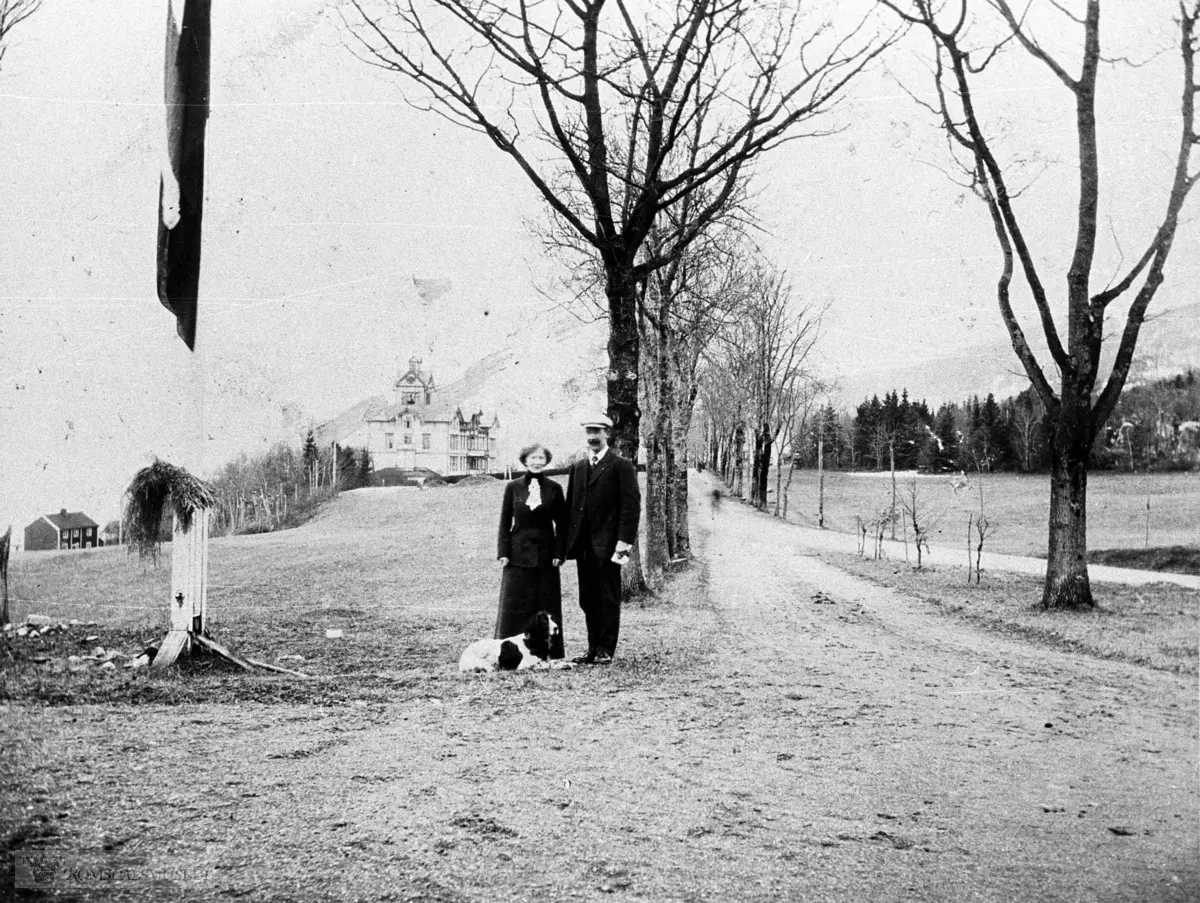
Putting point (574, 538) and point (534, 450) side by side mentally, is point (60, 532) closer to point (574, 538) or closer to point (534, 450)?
point (534, 450)

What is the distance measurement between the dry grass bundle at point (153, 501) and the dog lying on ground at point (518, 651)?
117 cm

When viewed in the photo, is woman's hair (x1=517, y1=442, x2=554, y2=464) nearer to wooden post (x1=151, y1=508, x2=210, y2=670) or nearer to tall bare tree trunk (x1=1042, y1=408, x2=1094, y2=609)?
wooden post (x1=151, y1=508, x2=210, y2=670)

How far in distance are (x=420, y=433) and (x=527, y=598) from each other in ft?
2.63

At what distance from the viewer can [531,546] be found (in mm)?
3213

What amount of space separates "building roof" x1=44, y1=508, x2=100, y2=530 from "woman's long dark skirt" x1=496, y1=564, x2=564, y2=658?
1525 mm

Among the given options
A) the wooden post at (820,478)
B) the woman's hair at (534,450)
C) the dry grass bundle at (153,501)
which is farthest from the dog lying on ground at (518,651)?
the wooden post at (820,478)

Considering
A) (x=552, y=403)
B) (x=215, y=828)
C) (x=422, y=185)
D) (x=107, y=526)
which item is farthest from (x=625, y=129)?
(x=215, y=828)

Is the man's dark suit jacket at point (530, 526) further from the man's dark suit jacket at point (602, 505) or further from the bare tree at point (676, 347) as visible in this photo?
the bare tree at point (676, 347)

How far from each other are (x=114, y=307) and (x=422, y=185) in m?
1.21

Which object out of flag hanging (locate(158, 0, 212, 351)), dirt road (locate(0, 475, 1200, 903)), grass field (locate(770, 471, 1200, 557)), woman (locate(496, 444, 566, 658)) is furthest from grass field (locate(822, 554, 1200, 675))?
flag hanging (locate(158, 0, 212, 351))

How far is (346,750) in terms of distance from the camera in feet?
7.92

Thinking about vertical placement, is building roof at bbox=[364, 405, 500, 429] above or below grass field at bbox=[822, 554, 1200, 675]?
above

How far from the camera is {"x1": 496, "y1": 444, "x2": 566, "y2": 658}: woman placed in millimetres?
3156

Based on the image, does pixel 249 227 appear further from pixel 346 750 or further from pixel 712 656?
pixel 712 656
